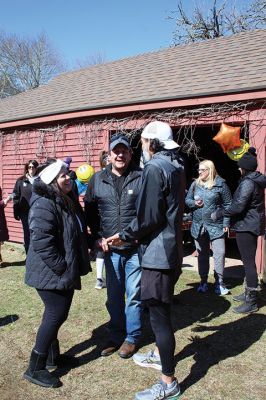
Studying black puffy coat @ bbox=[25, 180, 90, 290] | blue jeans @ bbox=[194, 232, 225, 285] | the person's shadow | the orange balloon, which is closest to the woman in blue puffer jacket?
blue jeans @ bbox=[194, 232, 225, 285]

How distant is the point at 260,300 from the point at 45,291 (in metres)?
3.17

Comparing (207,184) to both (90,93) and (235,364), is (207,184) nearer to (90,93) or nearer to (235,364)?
(235,364)

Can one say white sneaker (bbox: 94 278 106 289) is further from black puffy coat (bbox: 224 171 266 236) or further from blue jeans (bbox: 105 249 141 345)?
black puffy coat (bbox: 224 171 266 236)

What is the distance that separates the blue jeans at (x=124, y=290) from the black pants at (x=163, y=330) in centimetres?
75

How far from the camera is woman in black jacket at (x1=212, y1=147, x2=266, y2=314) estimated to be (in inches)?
193

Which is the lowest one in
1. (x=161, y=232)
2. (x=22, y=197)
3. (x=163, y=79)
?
(x=22, y=197)

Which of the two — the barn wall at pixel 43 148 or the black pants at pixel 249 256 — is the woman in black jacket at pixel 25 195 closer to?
the barn wall at pixel 43 148

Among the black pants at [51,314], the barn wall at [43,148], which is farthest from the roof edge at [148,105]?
the black pants at [51,314]

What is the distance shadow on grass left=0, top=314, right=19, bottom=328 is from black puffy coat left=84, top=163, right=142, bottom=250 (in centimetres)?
179

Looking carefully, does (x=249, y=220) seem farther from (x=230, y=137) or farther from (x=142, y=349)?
(x=230, y=137)

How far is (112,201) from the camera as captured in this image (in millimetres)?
3785

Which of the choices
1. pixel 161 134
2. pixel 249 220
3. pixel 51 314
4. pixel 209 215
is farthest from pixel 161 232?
pixel 209 215

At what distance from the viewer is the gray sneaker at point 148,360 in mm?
3686

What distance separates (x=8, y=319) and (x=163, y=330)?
2629 millimetres
